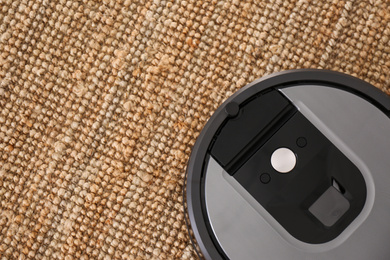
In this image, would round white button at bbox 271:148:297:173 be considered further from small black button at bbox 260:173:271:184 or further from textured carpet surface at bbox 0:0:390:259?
textured carpet surface at bbox 0:0:390:259

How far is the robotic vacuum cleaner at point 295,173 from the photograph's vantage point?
0.74m

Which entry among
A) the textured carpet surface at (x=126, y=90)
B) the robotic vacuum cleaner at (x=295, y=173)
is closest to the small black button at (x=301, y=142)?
the robotic vacuum cleaner at (x=295, y=173)

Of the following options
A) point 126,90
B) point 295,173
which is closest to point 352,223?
point 295,173

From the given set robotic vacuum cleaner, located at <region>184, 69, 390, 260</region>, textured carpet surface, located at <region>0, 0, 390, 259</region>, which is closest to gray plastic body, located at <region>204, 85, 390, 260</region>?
robotic vacuum cleaner, located at <region>184, 69, 390, 260</region>

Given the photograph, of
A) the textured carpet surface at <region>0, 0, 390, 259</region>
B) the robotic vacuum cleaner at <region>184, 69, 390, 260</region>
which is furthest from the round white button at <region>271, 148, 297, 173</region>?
the textured carpet surface at <region>0, 0, 390, 259</region>

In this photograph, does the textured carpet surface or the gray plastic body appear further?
the textured carpet surface

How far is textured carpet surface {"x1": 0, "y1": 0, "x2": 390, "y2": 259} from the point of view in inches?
33.8

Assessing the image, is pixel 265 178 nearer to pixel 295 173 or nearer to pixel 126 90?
pixel 295 173

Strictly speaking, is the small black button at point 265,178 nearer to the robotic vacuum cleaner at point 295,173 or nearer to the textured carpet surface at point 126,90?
the robotic vacuum cleaner at point 295,173

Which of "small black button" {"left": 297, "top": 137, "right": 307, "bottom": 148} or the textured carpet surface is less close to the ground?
"small black button" {"left": 297, "top": 137, "right": 307, "bottom": 148}

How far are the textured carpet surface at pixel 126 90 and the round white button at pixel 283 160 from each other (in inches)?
6.4

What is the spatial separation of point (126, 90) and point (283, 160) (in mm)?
302

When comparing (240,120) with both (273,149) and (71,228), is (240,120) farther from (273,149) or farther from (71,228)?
(71,228)

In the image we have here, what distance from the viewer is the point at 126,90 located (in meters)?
0.88
